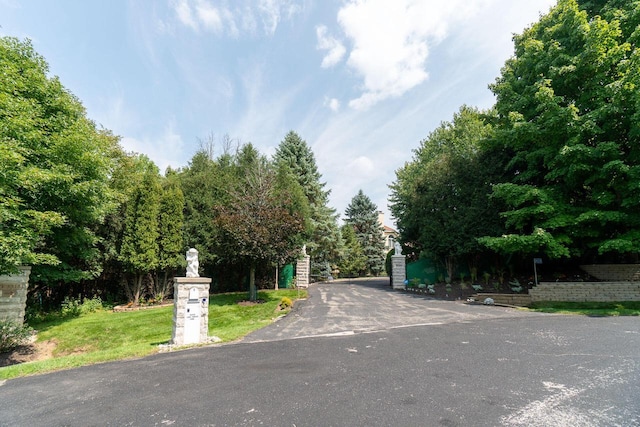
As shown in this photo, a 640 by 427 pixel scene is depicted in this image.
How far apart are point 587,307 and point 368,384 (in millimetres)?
11534

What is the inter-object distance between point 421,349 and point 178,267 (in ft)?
45.7

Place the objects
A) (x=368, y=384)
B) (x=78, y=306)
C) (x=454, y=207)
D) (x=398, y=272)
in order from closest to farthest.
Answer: (x=368, y=384) < (x=78, y=306) < (x=454, y=207) < (x=398, y=272)

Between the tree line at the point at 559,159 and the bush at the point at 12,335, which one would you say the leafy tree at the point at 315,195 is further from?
the bush at the point at 12,335

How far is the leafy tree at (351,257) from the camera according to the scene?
3419 centimetres

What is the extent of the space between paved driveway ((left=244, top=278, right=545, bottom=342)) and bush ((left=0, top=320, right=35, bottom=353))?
771 cm

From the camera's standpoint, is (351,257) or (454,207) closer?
(454,207)

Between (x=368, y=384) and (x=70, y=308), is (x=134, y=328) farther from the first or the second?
(x=368, y=384)

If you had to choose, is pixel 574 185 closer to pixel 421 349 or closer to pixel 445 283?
pixel 445 283

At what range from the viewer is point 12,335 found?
30.3 ft

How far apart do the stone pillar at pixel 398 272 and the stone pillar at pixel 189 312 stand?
13454 mm

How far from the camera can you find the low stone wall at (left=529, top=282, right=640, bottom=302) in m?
11.3

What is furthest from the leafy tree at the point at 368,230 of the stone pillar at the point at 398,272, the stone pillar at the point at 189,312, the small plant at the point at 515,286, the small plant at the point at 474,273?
the stone pillar at the point at 189,312

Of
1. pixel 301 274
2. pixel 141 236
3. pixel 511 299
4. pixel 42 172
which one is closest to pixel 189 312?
pixel 42 172

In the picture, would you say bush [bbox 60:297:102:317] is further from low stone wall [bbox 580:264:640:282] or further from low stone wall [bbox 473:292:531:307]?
low stone wall [bbox 580:264:640:282]
